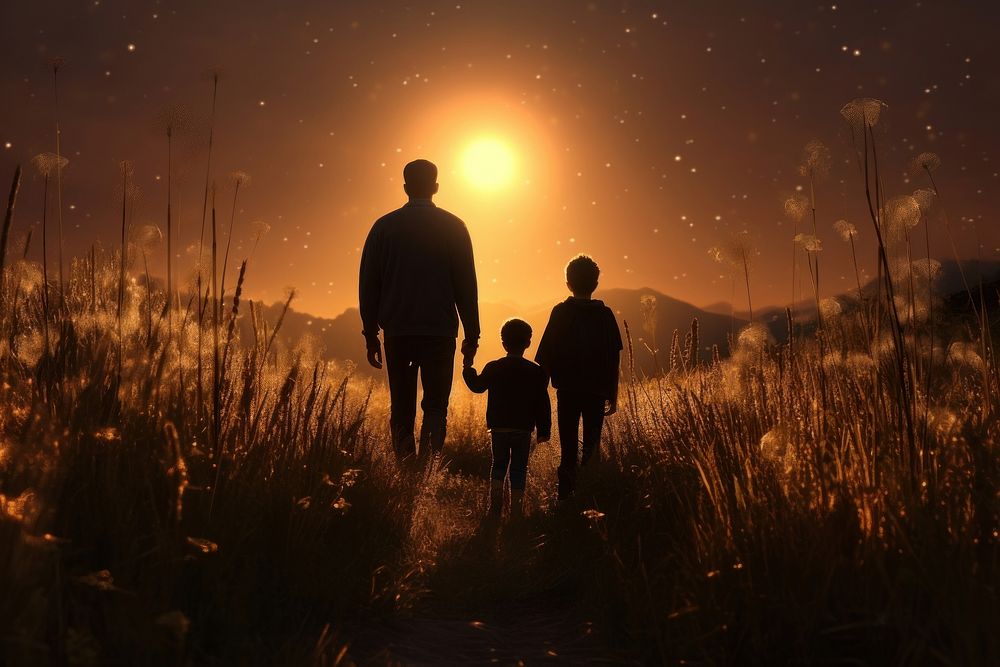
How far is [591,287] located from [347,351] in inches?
4096

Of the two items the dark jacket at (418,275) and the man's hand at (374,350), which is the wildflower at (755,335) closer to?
the dark jacket at (418,275)

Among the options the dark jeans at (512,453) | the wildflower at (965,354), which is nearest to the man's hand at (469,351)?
the dark jeans at (512,453)

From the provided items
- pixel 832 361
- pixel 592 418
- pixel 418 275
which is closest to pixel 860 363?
pixel 832 361

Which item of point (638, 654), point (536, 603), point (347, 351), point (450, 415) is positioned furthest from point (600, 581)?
point (347, 351)

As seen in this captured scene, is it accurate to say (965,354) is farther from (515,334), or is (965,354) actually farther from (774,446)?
(515,334)

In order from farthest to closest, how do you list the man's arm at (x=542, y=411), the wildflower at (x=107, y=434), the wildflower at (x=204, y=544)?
the man's arm at (x=542, y=411), the wildflower at (x=107, y=434), the wildflower at (x=204, y=544)

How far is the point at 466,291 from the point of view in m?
5.66

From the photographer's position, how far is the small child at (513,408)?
5344mm

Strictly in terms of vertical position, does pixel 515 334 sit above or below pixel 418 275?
below

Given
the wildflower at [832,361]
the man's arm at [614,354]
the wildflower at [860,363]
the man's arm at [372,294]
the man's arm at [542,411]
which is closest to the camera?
the wildflower at [860,363]

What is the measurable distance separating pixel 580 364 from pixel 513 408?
55 centimetres

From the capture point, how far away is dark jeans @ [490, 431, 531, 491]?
530 cm

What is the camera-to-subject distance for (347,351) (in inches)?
4240

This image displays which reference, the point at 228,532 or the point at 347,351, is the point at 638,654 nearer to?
the point at 228,532
